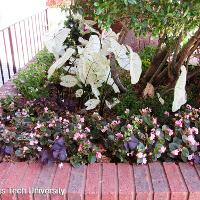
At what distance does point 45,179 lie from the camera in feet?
6.72

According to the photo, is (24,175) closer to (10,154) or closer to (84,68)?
(10,154)

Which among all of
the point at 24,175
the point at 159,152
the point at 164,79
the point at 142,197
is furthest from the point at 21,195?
the point at 164,79

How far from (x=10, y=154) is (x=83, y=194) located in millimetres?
649

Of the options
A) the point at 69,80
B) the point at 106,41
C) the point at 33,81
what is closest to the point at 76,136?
the point at 69,80

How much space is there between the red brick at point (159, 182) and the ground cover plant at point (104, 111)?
8cm

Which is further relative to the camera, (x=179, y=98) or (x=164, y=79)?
(x=164, y=79)

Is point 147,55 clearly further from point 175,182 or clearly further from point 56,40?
point 175,182

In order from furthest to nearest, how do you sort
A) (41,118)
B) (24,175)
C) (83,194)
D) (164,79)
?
(164,79) < (41,118) < (24,175) < (83,194)

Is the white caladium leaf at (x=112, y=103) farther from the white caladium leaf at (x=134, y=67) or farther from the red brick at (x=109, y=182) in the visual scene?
the red brick at (x=109, y=182)

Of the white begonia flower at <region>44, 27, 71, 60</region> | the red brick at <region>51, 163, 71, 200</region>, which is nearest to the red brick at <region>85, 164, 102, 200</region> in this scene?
the red brick at <region>51, 163, 71, 200</region>

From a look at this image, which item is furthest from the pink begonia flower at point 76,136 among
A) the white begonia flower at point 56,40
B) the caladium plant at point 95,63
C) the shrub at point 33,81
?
the white begonia flower at point 56,40

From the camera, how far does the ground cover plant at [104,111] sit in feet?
7.29

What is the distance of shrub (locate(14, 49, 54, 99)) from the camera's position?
127 inches

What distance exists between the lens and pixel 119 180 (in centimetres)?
205
